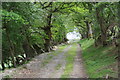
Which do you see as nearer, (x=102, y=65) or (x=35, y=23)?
(x=102, y=65)

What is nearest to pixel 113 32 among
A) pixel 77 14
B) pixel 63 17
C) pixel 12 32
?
pixel 77 14

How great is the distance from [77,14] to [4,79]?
1481cm

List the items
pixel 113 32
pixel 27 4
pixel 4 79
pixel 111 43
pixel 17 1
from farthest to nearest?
pixel 113 32 < pixel 111 43 < pixel 27 4 < pixel 17 1 < pixel 4 79

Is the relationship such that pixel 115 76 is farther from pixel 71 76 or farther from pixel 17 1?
pixel 17 1

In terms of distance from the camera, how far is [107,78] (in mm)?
6848

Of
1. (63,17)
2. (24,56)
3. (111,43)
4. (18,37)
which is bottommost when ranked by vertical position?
(24,56)

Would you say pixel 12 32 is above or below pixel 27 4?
below

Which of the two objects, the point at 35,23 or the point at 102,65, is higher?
the point at 35,23

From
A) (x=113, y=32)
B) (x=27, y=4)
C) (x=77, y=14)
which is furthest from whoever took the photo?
(x=77, y=14)

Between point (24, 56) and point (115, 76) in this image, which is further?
point (24, 56)

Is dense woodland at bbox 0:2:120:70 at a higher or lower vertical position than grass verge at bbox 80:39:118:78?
higher

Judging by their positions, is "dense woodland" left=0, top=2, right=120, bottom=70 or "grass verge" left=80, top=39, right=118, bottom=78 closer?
"grass verge" left=80, top=39, right=118, bottom=78

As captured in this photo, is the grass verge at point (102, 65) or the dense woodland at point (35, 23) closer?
the grass verge at point (102, 65)

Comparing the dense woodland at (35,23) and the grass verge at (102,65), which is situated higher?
the dense woodland at (35,23)
